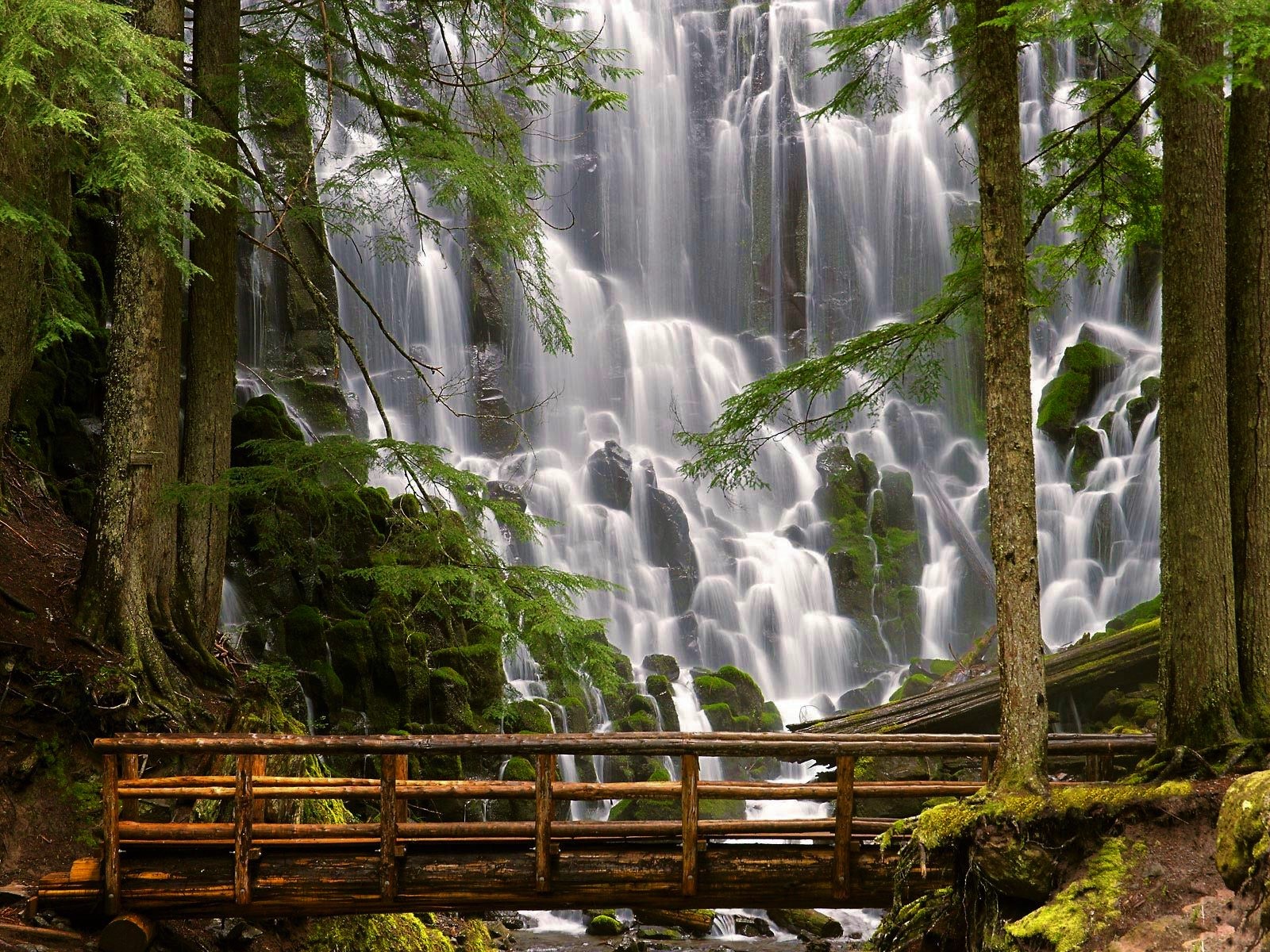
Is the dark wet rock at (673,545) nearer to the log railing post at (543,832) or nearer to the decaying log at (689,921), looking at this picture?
the decaying log at (689,921)

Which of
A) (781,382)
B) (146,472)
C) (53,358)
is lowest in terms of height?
(146,472)

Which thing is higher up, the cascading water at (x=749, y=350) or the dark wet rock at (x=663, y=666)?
the cascading water at (x=749, y=350)

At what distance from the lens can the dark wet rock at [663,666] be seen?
1895cm

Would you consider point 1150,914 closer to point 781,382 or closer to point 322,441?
point 781,382

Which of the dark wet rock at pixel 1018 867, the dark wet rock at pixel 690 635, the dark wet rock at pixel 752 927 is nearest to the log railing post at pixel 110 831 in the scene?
the dark wet rock at pixel 1018 867

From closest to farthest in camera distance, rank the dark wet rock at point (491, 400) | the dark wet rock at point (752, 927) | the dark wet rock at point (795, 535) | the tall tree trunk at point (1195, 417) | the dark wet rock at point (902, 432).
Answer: the tall tree trunk at point (1195, 417) < the dark wet rock at point (752, 927) < the dark wet rock at point (795, 535) < the dark wet rock at point (491, 400) < the dark wet rock at point (902, 432)

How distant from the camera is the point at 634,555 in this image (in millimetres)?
22906

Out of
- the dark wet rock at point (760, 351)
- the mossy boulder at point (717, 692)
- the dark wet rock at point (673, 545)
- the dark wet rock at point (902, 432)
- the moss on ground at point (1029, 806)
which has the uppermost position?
the dark wet rock at point (760, 351)

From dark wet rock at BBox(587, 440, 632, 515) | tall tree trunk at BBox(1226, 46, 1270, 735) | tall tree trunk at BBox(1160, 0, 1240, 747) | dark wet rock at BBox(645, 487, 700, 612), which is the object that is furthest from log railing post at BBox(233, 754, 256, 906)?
dark wet rock at BBox(587, 440, 632, 515)

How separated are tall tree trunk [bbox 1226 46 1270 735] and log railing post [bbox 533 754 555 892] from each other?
13.8 ft

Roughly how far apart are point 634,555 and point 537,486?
9.65ft

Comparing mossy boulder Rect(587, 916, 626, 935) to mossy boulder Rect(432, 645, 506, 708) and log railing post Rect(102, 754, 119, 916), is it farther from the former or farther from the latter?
log railing post Rect(102, 754, 119, 916)

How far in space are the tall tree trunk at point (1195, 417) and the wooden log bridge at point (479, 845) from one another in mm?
1476

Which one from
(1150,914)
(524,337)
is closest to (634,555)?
(524,337)
